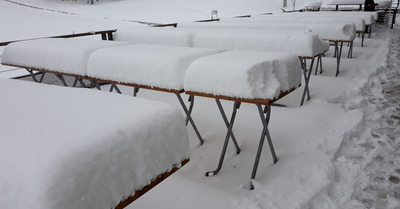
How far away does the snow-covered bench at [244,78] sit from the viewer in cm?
191

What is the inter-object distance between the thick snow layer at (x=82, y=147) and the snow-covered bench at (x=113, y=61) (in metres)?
0.93

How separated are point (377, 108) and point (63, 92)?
369 centimetres

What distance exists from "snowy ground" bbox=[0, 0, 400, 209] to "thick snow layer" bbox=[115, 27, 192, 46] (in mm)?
834

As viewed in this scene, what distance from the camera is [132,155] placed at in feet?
3.24

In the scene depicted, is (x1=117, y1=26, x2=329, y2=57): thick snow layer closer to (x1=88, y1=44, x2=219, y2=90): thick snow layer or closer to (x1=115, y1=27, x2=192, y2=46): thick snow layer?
(x1=115, y1=27, x2=192, y2=46): thick snow layer

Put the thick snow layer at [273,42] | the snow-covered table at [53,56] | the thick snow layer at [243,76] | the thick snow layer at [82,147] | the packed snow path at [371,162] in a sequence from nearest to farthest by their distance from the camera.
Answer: the thick snow layer at [82,147], the thick snow layer at [243,76], the packed snow path at [371,162], the snow-covered table at [53,56], the thick snow layer at [273,42]

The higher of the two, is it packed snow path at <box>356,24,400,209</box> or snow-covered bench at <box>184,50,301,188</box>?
snow-covered bench at <box>184,50,301,188</box>

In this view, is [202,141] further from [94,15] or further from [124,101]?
[94,15]

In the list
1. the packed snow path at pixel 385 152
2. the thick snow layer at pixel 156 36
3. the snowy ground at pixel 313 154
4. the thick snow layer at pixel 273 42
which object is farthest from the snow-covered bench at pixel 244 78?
the thick snow layer at pixel 156 36

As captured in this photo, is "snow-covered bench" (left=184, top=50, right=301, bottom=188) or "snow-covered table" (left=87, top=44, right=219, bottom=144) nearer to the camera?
"snow-covered bench" (left=184, top=50, right=301, bottom=188)

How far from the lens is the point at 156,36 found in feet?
13.5

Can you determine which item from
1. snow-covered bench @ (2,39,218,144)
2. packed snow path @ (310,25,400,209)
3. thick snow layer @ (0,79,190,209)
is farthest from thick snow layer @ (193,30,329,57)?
thick snow layer @ (0,79,190,209)

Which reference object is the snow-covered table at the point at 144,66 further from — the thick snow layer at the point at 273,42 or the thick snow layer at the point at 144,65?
the thick snow layer at the point at 273,42

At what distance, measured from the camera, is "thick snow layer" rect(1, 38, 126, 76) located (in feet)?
8.76
